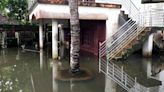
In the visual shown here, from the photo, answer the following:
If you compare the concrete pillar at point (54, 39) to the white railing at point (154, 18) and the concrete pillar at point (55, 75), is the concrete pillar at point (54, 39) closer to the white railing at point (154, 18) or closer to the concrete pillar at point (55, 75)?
the concrete pillar at point (55, 75)

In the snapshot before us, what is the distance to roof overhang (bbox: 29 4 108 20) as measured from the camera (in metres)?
15.5

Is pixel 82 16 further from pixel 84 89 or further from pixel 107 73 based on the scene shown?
pixel 84 89

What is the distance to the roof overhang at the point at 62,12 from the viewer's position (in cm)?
1553

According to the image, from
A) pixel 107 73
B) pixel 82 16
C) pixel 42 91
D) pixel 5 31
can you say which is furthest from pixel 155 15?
pixel 5 31

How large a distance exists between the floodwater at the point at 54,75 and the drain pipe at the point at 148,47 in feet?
1.44

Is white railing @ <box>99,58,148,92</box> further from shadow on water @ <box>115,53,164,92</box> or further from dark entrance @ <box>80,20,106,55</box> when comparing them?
dark entrance @ <box>80,20,106,55</box>

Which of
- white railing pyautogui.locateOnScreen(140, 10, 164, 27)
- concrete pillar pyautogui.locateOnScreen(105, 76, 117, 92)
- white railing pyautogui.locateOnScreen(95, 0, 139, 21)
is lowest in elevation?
concrete pillar pyautogui.locateOnScreen(105, 76, 117, 92)

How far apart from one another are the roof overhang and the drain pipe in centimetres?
321

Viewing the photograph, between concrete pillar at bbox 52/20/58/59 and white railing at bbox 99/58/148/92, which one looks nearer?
white railing at bbox 99/58/148/92

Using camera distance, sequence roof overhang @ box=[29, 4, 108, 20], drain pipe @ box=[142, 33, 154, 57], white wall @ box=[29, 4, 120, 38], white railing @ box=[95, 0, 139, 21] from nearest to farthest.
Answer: roof overhang @ box=[29, 4, 108, 20] < white wall @ box=[29, 4, 120, 38] < drain pipe @ box=[142, 33, 154, 57] < white railing @ box=[95, 0, 139, 21]

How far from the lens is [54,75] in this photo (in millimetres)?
12438

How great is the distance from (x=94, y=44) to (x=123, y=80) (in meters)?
8.54

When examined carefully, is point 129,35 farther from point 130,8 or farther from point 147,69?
point 147,69

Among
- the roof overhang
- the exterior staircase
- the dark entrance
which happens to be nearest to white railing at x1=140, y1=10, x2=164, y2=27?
the exterior staircase
